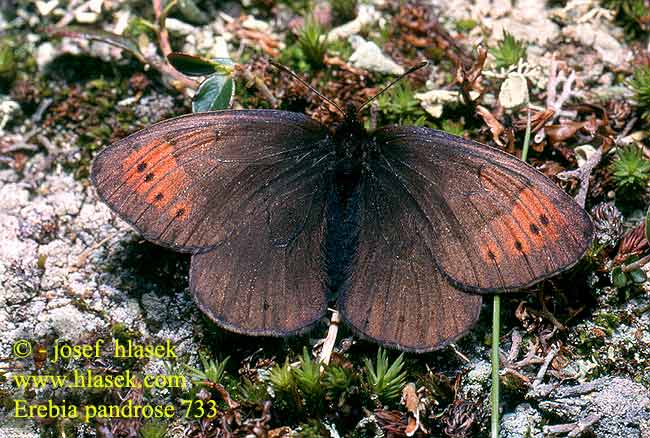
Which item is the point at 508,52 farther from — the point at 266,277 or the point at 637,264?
the point at 266,277

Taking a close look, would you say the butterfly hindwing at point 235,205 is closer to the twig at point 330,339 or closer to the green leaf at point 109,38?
the twig at point 330,339

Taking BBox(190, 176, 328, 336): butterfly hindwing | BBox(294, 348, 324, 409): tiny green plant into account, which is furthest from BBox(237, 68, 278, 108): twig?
BBox(294, 348, 324, 409): tiny green plant

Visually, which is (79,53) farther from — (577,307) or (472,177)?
(577,307)

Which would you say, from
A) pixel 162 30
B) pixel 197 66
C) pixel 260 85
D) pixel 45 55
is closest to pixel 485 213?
pixel 260 85

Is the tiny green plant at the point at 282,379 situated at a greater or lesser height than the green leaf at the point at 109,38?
lesser

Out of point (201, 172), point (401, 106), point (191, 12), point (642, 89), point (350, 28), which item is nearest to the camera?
point (201, 172)

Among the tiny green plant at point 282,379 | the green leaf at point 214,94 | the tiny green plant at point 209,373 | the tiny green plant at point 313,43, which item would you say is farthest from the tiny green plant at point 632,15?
the tiny green plant at point 209,373
